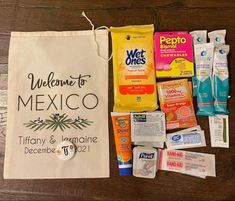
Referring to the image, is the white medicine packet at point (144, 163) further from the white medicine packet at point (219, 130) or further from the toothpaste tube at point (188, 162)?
the white medicine packet at point (219, 130)

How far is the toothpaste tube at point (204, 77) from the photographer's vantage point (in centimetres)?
71

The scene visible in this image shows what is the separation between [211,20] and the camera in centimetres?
77

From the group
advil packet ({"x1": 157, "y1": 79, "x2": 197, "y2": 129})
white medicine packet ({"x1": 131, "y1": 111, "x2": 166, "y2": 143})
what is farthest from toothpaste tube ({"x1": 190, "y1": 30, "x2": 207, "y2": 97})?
white medicine packet ({"x1": 131, "y1": 111, "x2": 166, "y2": 143})

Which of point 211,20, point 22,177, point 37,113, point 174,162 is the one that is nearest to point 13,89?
point 37,113

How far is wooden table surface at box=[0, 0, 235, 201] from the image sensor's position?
698 mm

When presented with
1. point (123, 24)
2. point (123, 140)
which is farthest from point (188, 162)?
point (123, 24)

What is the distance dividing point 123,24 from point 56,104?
0.95 ft

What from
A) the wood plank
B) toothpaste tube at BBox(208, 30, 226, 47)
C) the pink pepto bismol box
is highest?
the wood plank

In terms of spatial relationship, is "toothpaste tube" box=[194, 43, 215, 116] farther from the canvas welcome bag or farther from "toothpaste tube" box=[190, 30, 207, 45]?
the canvas welcome bag

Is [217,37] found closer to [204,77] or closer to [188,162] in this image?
[204,77]

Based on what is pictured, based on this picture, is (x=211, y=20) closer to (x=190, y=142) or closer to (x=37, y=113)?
(x=190, y=142)

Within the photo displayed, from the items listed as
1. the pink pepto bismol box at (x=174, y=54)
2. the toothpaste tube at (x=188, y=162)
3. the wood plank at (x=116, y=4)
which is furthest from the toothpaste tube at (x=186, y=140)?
the wood plank at (x=116, y=4)

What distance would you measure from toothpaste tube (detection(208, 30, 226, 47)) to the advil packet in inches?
5.3

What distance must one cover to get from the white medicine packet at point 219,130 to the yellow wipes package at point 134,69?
0.16 meters
